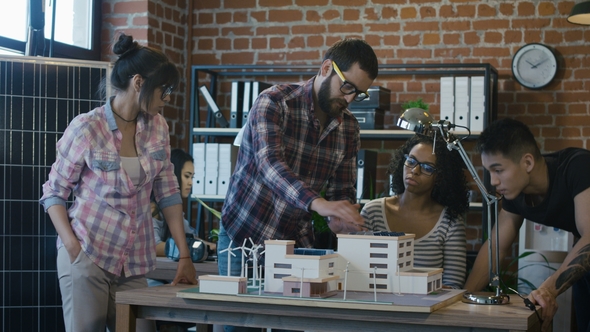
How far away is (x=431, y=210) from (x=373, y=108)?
1599mm

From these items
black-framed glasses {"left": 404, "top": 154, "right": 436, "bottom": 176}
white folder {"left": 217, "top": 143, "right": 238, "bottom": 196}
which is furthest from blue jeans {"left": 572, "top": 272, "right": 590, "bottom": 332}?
white folder {"left": 217, "top": 143, "right": 238, "bottom": 196}

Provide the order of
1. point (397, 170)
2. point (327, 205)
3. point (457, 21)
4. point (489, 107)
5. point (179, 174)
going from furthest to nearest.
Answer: point (457, 21)
point (489, 107)
point (179, 174)
point (397, 170)
point (327, 205)

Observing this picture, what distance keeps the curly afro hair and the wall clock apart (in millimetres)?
1622

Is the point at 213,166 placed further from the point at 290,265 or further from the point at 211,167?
the point at 290,265

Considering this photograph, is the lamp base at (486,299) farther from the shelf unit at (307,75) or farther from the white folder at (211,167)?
the white folder at (211,167)

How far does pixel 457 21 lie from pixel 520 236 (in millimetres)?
1385

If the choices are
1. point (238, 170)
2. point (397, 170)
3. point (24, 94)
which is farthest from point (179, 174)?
point (238, 170)

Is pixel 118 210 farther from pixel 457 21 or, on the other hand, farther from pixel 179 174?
pixel 457 21

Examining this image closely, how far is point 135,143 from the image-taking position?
93.3 inches

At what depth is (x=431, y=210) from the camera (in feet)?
9.47

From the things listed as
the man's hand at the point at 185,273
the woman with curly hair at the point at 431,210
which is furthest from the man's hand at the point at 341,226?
the woman with curly hair at the point at 431,210

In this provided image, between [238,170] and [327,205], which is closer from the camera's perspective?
[327,205]

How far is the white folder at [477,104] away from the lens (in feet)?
13.8

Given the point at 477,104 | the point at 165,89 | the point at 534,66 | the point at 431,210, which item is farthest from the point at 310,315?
the point at 534,66
